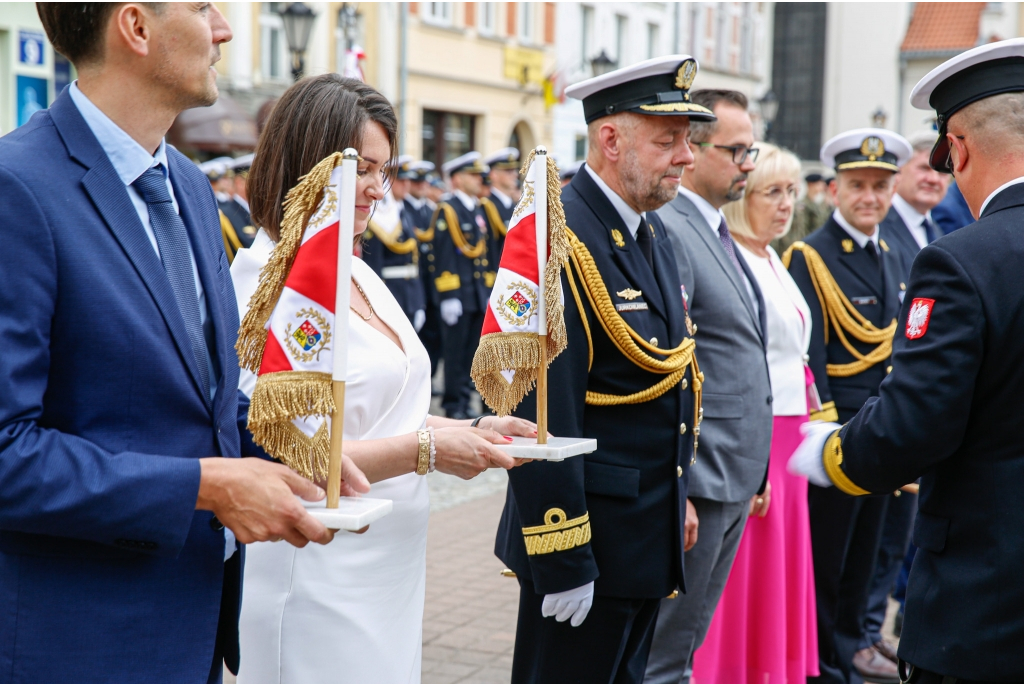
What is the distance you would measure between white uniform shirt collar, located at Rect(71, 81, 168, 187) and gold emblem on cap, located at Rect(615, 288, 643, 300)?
4.99 feet

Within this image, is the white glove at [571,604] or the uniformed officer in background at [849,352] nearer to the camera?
the white glove at [571,604]

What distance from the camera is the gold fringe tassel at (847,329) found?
464cm

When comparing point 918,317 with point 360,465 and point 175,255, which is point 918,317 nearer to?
point 360,465

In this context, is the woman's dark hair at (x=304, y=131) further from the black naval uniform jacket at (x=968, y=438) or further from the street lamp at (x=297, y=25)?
the street lamp at (x=297, y=25)

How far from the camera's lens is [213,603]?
1.86 m

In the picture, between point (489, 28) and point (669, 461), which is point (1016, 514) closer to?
point (669, 461)

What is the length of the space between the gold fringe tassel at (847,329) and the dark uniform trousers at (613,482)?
1787 mm

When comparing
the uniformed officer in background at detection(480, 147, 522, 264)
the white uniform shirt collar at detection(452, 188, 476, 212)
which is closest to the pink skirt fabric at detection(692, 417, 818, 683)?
the uniformed officer in background at detection(480, 147, 522, 264)

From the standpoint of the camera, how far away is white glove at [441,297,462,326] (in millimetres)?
11320

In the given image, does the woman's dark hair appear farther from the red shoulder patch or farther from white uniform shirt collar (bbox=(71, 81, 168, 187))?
the red shoulder patch

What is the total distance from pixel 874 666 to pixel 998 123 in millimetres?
3012

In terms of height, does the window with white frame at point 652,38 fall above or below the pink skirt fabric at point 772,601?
above

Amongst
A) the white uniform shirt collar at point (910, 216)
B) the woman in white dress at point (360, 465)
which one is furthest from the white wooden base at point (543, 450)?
the white uniform shirt collar at point (910, 216)

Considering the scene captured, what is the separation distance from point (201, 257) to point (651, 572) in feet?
5.36
